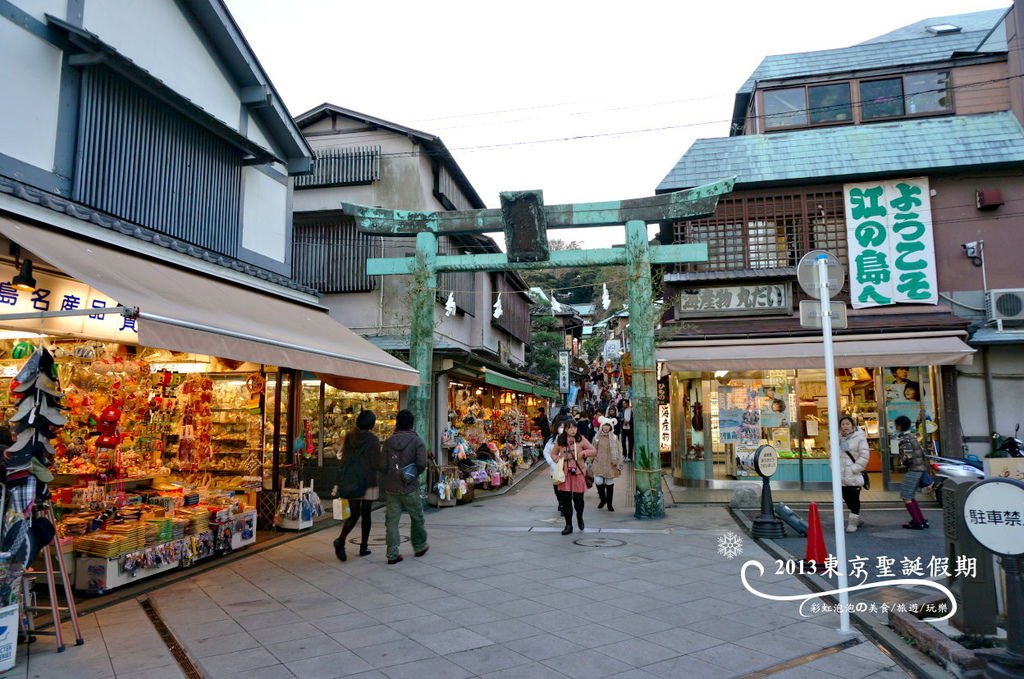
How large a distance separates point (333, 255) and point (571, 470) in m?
8.32

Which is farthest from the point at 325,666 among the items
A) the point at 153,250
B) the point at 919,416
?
the point at 919,416

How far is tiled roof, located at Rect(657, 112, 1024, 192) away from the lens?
44.8ft

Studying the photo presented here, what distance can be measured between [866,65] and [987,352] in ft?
24.6

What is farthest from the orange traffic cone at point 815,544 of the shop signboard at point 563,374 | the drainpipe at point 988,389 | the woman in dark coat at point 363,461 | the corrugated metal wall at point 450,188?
the shop signboard at point 563,374

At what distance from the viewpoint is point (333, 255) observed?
14.9 meters

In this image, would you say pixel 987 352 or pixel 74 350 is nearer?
pixel 74 350

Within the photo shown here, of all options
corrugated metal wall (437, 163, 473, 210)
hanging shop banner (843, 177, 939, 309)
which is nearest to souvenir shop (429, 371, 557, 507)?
corrugated metal wall (437, 163, 473, 210)

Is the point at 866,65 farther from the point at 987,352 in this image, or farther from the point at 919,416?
the point at 919,416

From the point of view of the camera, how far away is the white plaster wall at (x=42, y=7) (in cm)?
669

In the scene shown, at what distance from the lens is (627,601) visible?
6.47 m

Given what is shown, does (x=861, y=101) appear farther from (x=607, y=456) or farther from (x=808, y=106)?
(x=607, y=456)

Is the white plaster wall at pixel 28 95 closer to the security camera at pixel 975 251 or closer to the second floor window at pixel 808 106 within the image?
the second floor window at pixel 808 106

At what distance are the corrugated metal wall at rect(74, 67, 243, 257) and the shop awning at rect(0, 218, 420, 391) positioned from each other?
1.01 m

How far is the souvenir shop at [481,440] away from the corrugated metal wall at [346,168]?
5596 mm
